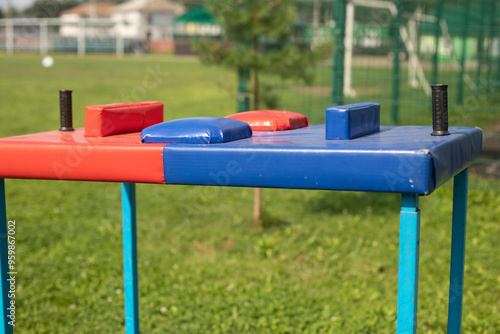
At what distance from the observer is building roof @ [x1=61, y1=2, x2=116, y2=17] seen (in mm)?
50741

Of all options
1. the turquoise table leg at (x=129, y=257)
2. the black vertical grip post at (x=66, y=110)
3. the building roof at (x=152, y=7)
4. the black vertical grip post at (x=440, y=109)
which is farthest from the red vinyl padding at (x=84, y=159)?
the building roof at (x=152, y=7)

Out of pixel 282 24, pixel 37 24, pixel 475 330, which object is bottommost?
pixel 475 330

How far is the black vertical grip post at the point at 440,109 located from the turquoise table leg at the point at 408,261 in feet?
1.42

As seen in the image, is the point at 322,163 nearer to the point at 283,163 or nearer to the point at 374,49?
the point at 283,163

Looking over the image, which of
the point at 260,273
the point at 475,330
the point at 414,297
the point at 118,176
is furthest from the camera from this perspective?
the point at 260,273

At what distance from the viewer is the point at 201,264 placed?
4113 mm

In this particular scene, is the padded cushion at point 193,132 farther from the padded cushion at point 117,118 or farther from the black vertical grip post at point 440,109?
the black vertical grip post at point 440,109

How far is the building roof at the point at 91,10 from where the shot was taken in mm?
50741

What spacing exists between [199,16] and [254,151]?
37869 millimetres

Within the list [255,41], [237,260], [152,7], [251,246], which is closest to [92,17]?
[152,7]

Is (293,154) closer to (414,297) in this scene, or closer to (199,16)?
(414,297)

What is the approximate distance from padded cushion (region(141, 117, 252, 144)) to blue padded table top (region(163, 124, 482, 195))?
59mm

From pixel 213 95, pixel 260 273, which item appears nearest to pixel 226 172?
pixel 260 273

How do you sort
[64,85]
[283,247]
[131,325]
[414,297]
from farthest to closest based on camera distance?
1. [64,85]
2. [283,247]
3. [131,325]
4. [414,297]
